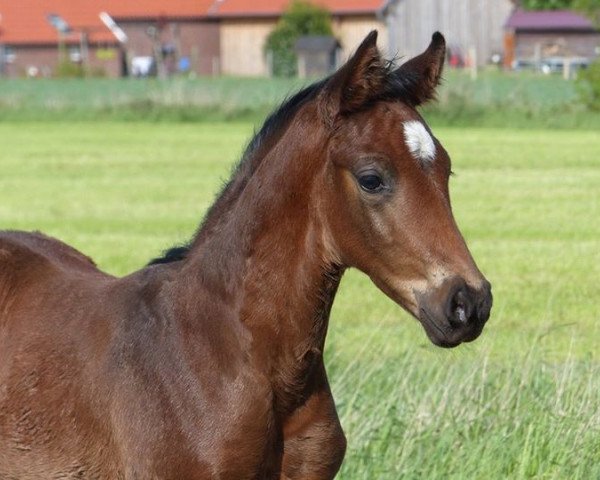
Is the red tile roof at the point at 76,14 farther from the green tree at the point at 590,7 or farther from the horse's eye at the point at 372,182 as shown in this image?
the horse's eye at the point at 372,182

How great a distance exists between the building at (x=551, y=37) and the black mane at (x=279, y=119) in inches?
2327

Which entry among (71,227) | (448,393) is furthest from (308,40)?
(448,393)

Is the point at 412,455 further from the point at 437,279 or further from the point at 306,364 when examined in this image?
the point at 437,279

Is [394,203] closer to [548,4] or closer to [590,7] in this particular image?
[590,7]

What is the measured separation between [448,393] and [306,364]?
2387 mm

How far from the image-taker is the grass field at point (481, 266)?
19.1ft

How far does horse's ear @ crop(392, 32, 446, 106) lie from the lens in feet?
13.2

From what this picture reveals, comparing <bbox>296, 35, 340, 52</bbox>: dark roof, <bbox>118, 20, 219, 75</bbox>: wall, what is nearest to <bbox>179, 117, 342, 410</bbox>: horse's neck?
<bbox>296, 35, 340, 52</bbox>: dark roof

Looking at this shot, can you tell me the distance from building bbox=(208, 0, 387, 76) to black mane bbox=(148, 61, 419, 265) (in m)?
61.9

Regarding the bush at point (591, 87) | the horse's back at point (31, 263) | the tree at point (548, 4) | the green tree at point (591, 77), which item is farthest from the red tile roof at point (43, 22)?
the horse's back at point (31, 263)

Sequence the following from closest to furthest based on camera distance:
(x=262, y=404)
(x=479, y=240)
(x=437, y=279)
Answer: (x=437, y=279), (x=262, y=404), (x=479, y=240)

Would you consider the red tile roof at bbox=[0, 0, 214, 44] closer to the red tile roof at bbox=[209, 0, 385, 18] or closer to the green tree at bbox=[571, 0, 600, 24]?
the red tile roof at bbox=[209, 0, 385, 18]

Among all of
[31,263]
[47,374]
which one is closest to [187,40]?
[31,263]

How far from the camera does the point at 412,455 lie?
587 cm
